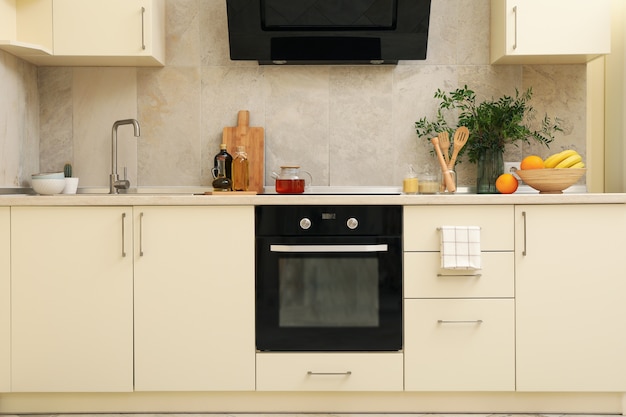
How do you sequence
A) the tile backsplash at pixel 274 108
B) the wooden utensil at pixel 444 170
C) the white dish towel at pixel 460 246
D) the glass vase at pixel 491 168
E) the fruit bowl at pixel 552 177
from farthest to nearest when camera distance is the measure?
the tile backsplash at pixel 274 108 < the glass vase at pixel 491 168 < the wooden utensil at pixel 444 170 < the fruit bowl at pixel 552 177 < the white dish towel at pixel 460 246

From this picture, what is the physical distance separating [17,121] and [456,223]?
2.02 m

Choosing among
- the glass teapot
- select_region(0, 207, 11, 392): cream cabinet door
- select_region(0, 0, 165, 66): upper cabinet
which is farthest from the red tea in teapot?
select_region(0, 207, 11, 392): cream cabinet door

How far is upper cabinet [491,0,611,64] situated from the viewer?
272 centimetres

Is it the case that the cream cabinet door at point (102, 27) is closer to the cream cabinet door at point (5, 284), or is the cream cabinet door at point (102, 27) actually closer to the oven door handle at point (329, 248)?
the cream cabinet door at point (5, 284)

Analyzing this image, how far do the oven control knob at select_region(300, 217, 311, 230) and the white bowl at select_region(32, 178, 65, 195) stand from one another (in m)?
1.17

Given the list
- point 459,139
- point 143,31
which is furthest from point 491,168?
point 143,31

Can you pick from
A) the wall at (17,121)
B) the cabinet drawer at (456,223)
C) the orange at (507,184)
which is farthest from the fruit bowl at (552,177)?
the wall at (17,121)

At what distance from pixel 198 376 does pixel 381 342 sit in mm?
727

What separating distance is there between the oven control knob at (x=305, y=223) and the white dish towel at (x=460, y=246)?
0.52m

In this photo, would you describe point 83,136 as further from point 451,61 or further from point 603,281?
point 603,281

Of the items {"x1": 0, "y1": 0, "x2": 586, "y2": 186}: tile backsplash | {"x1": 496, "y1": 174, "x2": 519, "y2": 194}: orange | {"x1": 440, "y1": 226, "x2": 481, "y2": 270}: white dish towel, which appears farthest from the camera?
{"x1": 0, "y1": 0, "x2": 586, "y2": 186}: tile backsplash

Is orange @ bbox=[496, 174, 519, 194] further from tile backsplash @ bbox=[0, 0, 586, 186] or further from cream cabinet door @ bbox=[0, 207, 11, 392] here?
cream cabinet door @ bbox=[0, 207, 11, 392]

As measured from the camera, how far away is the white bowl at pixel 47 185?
2723 millimetres

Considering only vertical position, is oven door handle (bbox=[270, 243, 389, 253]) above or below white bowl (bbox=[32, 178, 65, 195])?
below
